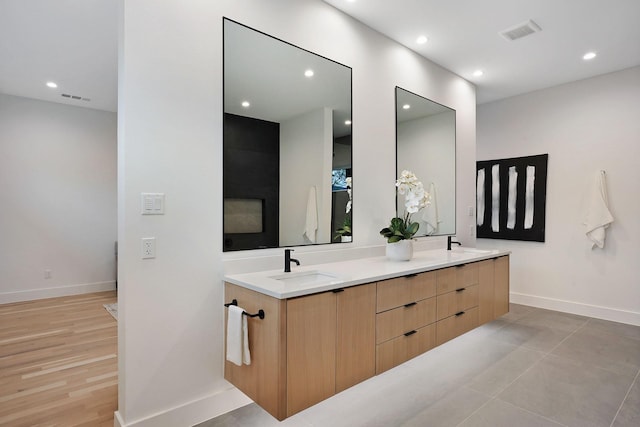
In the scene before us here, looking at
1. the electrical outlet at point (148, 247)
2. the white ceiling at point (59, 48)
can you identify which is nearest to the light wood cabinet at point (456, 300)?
the electrical outlet at point (148, 247)

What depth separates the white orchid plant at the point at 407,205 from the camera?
2.85 metres

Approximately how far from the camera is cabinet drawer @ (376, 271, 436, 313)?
2.19 m

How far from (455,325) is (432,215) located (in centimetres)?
129

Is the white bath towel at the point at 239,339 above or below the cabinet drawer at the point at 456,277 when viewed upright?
below

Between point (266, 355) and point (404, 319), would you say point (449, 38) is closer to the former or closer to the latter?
point (404, 319)

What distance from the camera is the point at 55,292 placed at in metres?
5.00

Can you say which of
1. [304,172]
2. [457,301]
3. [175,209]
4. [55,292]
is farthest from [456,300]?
[55,292]

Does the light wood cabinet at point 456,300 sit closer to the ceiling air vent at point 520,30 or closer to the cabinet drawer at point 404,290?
the cabinet drawer at point 404,290

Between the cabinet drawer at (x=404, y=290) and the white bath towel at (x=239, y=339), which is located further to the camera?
the cabinet drawer at (x=404, y=290)

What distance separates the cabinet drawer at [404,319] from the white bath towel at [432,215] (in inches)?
49.5

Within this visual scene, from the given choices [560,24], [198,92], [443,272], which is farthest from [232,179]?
[560,24]

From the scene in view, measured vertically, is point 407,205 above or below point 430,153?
below

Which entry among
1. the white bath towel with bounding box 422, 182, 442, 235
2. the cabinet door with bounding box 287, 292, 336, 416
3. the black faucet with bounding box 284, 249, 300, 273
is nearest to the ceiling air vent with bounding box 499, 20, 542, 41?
the white bath towel with bounding box 422, 182, 442, 235

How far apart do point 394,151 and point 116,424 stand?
9.52 ft
